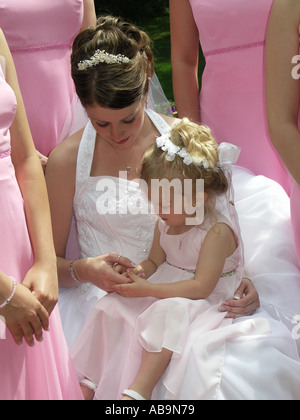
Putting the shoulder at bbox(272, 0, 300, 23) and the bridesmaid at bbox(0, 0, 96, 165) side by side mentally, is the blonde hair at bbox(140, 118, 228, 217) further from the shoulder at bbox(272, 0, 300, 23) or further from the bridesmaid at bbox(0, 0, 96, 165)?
the bridesmaid at bbox(0, 0, 96, 165)

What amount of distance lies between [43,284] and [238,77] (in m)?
1.61

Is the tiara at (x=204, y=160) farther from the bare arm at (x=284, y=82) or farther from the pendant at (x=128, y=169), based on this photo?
the pendant at (x=128, y=169)

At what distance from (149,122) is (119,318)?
0.83 metres

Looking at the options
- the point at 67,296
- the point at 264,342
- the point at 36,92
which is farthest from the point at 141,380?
the point at 36,92

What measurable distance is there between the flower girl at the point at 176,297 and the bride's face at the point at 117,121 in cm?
14

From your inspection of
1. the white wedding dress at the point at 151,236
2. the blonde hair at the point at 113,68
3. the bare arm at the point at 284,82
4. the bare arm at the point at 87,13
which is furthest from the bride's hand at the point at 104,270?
the bare arm at the point at 87,13

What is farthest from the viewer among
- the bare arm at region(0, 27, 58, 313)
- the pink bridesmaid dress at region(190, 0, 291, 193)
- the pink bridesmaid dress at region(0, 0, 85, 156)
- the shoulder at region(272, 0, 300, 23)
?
the pink bridesmaid dress at region(190, 0, 291, 193)

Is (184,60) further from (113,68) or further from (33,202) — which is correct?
(33,202)

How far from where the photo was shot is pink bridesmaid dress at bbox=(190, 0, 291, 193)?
2939mm

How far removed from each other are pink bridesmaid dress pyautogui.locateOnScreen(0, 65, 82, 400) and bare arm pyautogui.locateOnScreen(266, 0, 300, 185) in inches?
35.0

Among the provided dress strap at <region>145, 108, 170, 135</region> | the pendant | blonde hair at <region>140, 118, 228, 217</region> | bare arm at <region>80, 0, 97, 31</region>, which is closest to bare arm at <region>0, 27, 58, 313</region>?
blonde hair at <region>140, 118, 228, 217</region>

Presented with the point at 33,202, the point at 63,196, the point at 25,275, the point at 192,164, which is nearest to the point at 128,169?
the point at 63,196

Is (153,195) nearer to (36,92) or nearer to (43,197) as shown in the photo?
(43,197)

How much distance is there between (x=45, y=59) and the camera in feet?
9.38
